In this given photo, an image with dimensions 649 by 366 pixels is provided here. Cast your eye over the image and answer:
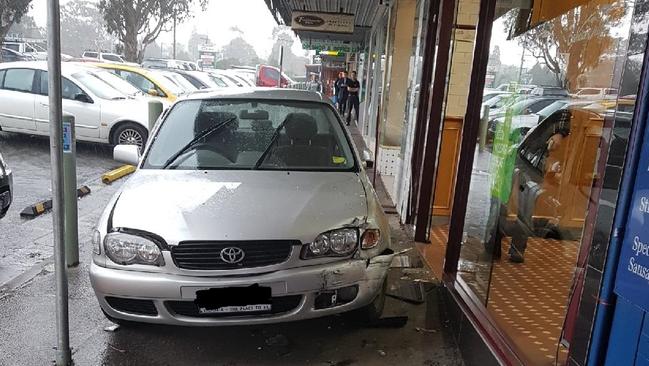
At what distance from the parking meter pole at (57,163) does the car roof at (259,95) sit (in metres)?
1.82

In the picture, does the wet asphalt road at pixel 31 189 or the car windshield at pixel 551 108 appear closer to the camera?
the car windshield at pixel 551 108

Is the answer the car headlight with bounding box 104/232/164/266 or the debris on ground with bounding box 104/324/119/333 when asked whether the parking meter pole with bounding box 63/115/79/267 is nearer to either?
the debris on ground with bounding box 104/324/119/333

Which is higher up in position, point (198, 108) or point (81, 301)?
point (198, 108)

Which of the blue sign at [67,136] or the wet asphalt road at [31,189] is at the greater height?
the blue sign at [67,136]

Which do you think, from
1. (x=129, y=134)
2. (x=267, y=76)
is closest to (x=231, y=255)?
(x=129, y=134)

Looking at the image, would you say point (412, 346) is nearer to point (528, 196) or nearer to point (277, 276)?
point (277, 276)

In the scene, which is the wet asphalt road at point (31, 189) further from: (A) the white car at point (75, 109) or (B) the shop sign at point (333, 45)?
(B) the shop sign at point (333, 45)

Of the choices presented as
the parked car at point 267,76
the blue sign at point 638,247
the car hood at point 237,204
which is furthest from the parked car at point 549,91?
the parked car at point 267,76

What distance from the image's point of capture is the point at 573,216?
3713 mm

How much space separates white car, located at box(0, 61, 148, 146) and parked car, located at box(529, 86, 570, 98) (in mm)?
7639

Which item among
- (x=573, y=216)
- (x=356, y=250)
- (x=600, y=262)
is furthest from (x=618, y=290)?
(x=573, y=216)

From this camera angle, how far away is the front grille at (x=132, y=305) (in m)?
3.13

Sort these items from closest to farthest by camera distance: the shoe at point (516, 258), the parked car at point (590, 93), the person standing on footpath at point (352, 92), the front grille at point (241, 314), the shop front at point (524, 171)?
the parked car at point (590, 93)
the front grille at point (241, 314)
the shop front at point (524, 171)
the shoe at point (516, 258)
the person standing on footpath at point (352, 92)

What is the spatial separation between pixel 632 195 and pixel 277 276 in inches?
Answer: 74.2
